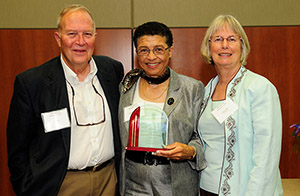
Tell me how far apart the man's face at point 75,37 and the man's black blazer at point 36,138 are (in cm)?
19

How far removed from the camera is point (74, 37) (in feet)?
6.54

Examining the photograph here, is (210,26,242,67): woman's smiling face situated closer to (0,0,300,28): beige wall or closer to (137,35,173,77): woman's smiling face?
(137,35,173,77): woman's smiling face

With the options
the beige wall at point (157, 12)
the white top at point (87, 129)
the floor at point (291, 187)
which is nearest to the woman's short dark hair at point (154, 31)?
the white top at point (87, 129)

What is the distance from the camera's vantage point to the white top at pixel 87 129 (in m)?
1.96

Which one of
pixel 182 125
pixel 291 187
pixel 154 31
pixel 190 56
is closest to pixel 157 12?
pixel 190 56

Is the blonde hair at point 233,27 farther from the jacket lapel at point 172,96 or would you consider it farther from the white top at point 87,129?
the white top at point 87,129

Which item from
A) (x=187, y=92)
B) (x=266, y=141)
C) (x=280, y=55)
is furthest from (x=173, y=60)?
(x=266, y=141)

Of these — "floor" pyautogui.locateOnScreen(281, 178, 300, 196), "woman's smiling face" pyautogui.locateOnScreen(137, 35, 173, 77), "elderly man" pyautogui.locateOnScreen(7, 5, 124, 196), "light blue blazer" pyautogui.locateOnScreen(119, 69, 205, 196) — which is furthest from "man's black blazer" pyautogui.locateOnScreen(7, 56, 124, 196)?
"floor" pyautogui.locateOnScreen(281, 178, 300, 196)

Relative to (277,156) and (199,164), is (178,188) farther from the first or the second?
(277,156)

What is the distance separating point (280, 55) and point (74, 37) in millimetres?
2771

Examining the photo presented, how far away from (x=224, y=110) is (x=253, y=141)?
27cm

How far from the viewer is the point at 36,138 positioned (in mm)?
1979

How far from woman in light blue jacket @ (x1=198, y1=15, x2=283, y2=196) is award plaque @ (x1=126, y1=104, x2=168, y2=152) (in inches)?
12.9

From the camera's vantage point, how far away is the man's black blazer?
189 cm
